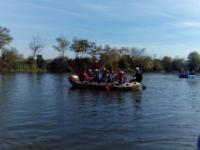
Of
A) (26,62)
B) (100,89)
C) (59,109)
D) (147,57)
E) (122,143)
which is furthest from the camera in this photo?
(147,57)

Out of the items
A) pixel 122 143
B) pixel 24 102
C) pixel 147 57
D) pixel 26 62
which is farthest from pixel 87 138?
pixel 147 57

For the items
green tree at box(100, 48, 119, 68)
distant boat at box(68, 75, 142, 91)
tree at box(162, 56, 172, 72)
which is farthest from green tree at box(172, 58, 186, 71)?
distant boat at box(68, 75, 142, 91)

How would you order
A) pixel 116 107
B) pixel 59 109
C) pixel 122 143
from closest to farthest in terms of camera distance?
pixel 122 143, pixel 59 109, pixel 116 107

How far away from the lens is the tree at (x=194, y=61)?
426 feet

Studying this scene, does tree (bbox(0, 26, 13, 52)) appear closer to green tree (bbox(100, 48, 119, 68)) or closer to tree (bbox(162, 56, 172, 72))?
green tree (bbox(100, 48, 119, 68))

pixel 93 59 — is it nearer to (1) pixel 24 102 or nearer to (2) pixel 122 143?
(1) pixel 24 102

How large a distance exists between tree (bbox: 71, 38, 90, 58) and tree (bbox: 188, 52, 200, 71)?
4053cm

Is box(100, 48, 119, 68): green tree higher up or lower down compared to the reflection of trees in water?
higher up

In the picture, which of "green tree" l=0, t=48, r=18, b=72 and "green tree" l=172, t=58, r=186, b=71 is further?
"green tree" l=172, t=58, r=186, b=71

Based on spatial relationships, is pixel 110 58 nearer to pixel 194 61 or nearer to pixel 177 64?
pixel 177 64

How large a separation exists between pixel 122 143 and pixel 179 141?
6.53 feet

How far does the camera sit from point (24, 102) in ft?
77.3

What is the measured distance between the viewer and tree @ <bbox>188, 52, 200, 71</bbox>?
426 feet

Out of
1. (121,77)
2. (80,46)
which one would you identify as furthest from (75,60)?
(121,77)
